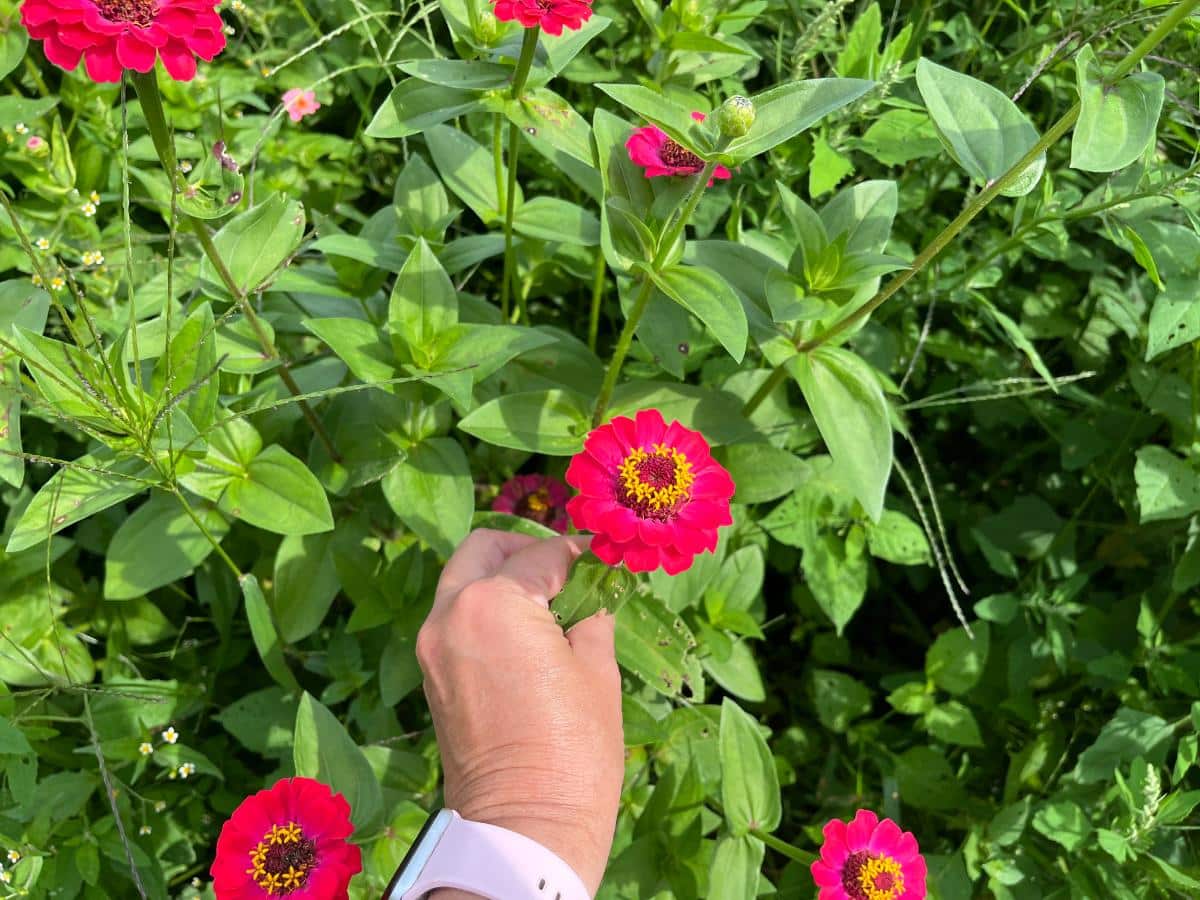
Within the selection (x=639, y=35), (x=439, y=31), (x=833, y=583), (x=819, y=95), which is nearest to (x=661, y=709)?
(x=833, y=583)

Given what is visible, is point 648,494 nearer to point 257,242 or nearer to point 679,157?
point 679,157

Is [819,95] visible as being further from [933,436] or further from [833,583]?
[933,436]

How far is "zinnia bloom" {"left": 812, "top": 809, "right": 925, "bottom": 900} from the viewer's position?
1.23m

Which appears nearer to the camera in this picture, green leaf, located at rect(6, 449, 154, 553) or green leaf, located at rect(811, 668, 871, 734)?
green leaf, located at rect(6, 449, 154, 553)

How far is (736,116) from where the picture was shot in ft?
3.26

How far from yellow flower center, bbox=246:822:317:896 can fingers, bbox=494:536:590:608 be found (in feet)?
1.32

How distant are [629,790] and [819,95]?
111 cm

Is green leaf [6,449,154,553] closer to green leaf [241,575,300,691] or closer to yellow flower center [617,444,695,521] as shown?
green leaf [241,575,300,691]

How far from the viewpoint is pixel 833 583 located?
1.69 metres

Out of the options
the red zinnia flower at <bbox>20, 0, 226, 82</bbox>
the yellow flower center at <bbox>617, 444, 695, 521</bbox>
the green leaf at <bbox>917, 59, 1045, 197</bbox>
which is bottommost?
the yellow flower center at <bbox>617, 444, 695, 521</bbox>

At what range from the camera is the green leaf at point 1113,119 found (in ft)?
3.34

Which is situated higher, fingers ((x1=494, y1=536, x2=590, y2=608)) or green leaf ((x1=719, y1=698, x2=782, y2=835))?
fingers ((x1=494, y1=536, x2=590, y2=608))

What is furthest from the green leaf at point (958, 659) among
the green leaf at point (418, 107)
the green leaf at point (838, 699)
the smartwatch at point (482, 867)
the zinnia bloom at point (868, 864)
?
the green leaf at point (418, 107)

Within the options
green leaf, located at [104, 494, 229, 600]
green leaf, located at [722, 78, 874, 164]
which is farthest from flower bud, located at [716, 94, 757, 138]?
green leaf, located at [104, 494, 229, 600]
